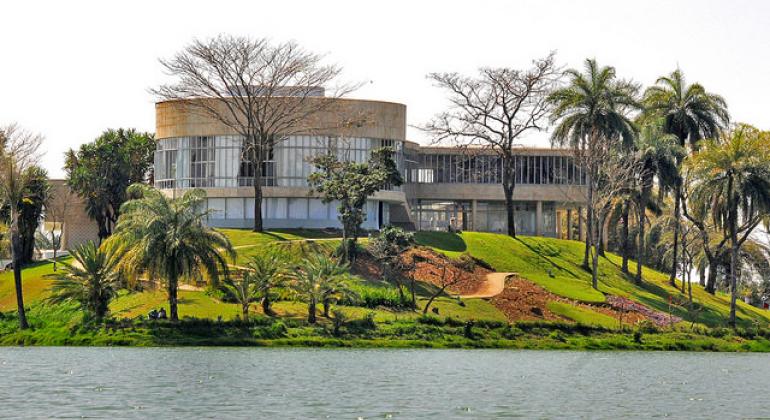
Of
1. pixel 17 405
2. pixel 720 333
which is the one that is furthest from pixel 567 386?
pixel 720 333

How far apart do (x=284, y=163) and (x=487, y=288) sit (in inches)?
1052

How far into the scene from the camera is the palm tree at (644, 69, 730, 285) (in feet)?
356

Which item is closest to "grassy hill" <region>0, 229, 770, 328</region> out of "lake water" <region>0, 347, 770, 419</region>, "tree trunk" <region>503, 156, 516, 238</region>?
"tree trunk" <region>503, 156, 516, 238</region>

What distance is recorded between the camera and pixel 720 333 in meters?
85.2

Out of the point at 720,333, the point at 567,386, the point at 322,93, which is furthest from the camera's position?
the point at 322,93

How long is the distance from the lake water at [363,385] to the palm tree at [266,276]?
8182 millimetres

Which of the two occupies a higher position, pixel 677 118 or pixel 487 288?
pixel 677 118

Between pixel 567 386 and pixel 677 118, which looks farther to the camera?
pixel 677 118

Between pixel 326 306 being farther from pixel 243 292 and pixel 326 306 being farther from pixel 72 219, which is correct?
pixel 72 219

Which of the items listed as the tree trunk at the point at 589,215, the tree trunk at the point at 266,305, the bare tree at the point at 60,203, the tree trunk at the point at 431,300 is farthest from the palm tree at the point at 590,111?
the bare tree at the point at 60,203

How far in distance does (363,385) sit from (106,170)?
69.2 m

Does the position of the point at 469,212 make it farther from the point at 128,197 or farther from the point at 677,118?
the point at 128,197

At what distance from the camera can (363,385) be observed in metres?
51.1

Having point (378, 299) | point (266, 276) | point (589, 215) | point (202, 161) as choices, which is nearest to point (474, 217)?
point (589, 215)
